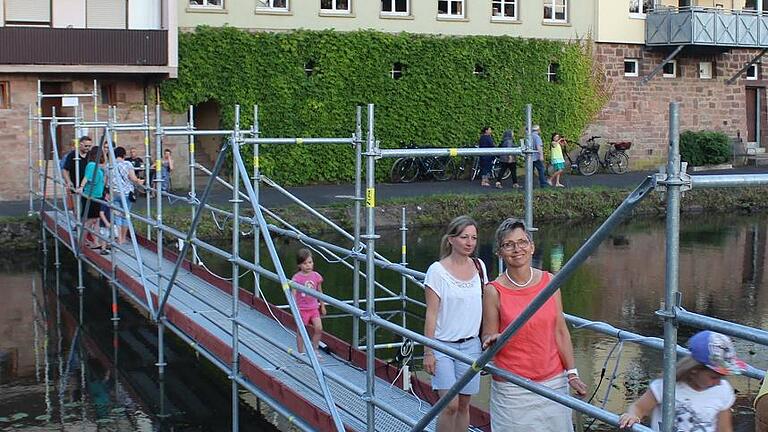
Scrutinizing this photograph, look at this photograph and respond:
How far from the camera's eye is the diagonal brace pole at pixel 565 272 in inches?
168

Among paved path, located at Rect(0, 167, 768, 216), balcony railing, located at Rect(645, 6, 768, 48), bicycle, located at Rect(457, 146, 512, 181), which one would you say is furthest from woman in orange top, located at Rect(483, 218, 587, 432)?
balcony railing, located at Rect(645, 6, 768, 48)

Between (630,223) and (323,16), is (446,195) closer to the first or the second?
(630,223)

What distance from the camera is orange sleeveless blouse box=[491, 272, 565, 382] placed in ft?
19.5

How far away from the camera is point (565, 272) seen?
15.3ft

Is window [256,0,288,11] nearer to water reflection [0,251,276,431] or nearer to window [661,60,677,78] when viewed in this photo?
window [661,60,677,78]

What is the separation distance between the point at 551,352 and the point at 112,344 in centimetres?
849

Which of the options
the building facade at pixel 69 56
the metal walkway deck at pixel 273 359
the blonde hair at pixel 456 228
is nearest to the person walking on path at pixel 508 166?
the building facade at pixel 69 56

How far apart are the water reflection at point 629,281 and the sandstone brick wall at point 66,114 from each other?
8.23m

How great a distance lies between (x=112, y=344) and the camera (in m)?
13.5

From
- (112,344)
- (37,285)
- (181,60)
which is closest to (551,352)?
(112,344)

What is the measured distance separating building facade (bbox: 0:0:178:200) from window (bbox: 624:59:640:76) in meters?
15.9

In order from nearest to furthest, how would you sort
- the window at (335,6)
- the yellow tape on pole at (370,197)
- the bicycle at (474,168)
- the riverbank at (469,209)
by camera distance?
1. the yellow tape on pole at (370,197)
2. the riverbank at (469,209)
3. the bicycle at (474,168)
4. the window at (335,6)

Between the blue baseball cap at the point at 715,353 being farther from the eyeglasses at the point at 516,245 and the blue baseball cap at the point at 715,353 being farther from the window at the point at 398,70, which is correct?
the window at the point at 398,70

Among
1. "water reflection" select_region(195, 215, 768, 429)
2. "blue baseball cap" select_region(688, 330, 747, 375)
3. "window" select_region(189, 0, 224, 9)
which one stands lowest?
"water reflection" select_region(195, 215, 768, 429)
